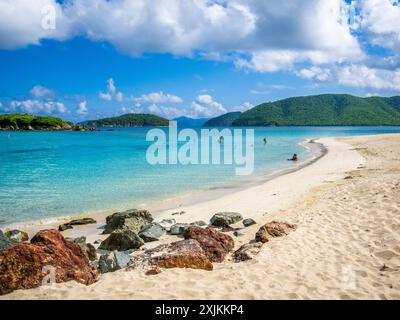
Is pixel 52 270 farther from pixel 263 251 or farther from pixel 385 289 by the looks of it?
pixel 385 289

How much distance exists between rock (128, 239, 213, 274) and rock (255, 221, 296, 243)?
308 centimetres

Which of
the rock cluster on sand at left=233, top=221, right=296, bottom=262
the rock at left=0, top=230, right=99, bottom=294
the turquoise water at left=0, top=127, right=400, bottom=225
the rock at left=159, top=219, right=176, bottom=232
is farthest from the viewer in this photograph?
the turquoise water at left=0, top=127, right=400, bottom=225

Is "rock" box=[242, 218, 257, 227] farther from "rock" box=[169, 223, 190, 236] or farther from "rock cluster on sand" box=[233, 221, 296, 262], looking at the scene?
"rock" box=[169, 223, 190, 236]

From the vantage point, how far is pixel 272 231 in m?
12.3

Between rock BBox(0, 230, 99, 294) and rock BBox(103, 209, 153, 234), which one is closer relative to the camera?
rock BBox(0, 230, 99, 294)

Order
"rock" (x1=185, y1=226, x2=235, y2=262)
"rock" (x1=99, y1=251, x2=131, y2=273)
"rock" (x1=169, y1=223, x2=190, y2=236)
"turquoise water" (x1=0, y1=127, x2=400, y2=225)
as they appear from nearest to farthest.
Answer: "rock" (x1=99, y1=251, x2=131, y2=273), "rock" (x1=185, y1=226, x2=235, y2=262), "rock" (x1=169, y1=223, x2=190, y2=236), "turquoise water" (x1=0, y1=127, x2=400, y2=225)

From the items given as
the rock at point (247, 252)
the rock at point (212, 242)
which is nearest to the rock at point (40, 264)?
the rock at point (212, 242)

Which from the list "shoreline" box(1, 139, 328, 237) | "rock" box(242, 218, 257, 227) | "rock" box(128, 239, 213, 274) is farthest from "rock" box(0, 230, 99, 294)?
"rock" box(242, 218, 257, 227)

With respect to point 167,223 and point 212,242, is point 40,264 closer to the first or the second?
point 212,242

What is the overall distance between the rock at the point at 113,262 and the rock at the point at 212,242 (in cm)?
234

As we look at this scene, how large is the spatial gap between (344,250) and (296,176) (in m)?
18.7

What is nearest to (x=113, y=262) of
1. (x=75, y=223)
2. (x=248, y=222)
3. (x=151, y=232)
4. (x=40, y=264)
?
(x=40, y=264)

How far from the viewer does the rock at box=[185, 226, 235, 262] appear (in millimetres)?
Result: 10492

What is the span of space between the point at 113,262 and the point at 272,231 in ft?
19.2
